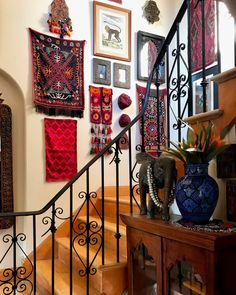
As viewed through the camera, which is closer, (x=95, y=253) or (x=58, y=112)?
(x=95, y=253)

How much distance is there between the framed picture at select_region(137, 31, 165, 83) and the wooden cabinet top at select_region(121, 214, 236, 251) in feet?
8.81

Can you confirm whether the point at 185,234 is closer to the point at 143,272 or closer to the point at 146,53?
the point at 143,272

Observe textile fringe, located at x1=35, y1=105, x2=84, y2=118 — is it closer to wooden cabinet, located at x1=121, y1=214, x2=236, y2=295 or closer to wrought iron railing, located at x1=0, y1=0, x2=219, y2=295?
wrought iron railing, located at x1=0, y1=0, x2=219, y2=295

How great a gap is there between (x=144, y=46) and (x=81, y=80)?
3.66ft

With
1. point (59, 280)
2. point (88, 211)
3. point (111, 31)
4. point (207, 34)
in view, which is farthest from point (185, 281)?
point (207, 34)

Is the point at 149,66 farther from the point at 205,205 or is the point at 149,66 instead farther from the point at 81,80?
the point at 205,205

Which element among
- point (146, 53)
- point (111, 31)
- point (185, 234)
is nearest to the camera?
point (185, 234)

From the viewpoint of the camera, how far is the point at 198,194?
147cm

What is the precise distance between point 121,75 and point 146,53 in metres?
0.56

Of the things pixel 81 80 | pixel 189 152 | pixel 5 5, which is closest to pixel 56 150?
pixel 81 80

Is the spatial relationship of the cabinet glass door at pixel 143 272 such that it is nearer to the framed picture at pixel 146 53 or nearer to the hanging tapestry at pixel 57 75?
the hanging tapestry at pixel 57 75

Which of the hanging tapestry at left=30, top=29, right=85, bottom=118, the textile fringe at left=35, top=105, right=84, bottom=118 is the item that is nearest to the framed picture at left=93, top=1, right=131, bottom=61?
the hanging tapestry at left=30, top=29, right=85, bottom=118

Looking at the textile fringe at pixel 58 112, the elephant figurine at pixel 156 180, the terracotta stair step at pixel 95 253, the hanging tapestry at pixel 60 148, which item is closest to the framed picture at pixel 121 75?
the textile fringe at pixel 58 112

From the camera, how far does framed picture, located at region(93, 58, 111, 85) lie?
12.4ft
